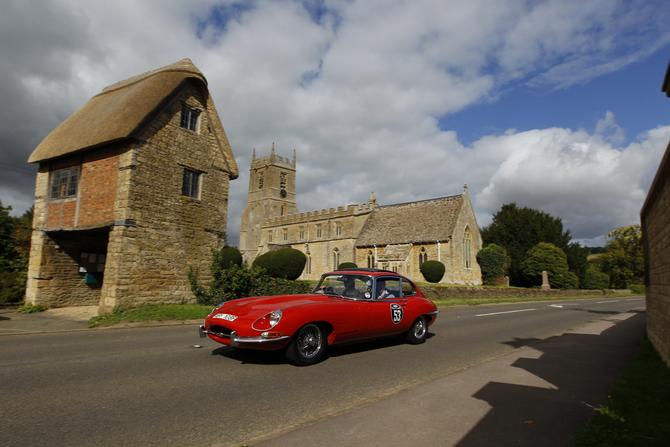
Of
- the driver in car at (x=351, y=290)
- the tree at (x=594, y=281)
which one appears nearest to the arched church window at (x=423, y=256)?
the tree at (x=594, y=281)

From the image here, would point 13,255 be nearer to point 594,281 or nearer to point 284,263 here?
point 284,263

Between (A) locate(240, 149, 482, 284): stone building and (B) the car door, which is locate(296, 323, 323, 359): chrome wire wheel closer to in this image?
(B) the car door

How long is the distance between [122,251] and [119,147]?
366 centimetres

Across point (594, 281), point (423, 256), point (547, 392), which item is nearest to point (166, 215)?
point (547, 392)

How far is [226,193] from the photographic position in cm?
1700

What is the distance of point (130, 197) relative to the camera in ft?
42.9

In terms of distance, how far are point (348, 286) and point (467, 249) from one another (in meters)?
38.4

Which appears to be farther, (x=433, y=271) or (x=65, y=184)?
(x=433, y=271)

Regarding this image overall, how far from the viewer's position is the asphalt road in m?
3.66

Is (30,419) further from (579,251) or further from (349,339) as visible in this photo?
(579,251)

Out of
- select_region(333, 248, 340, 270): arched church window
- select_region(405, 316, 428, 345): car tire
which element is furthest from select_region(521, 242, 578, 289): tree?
select_region(405, 316, 428, 345): car tire

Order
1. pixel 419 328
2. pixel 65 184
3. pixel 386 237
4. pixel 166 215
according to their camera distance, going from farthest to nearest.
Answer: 1. pixel 386 237
2. pixel 65 184
3. pixel 166 215
4. pixel 419 328

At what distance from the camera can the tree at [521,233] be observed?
51031 millimetres

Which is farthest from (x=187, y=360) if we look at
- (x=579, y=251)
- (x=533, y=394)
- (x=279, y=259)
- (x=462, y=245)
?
(x=579, y=251)
